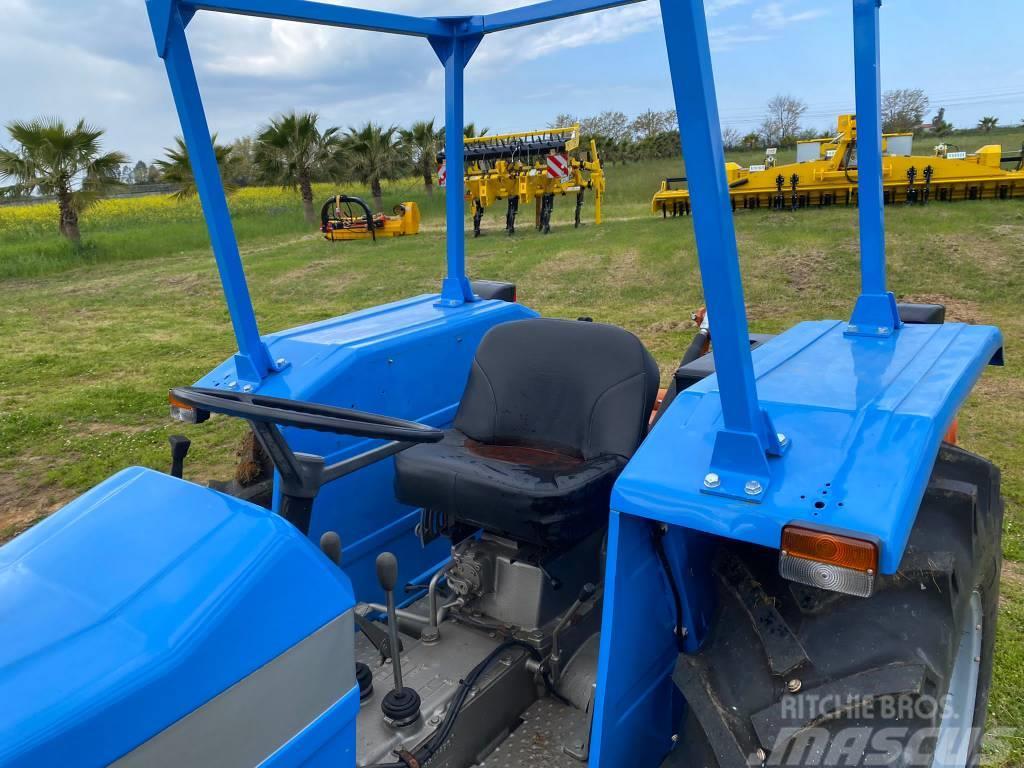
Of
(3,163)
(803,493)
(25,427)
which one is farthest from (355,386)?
(3,163)

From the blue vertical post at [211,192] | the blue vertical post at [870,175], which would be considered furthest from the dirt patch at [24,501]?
the blue vertical post at [870,175]

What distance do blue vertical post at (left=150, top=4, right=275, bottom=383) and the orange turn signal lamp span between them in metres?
1.40

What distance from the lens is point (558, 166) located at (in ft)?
45.3

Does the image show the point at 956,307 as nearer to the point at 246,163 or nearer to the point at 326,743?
the point at 326,743

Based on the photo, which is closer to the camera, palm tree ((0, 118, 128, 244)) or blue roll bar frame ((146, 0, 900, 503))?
blue roll bar frame ((146, 0, 900, 503))

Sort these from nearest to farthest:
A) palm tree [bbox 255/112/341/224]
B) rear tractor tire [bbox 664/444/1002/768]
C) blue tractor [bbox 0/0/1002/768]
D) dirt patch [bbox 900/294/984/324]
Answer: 1. blue tractor [bbox 0/0/1002/768]
2. rear tractor tire [bbox 664/444/1002/768]
3. dirt patch [bbox 900/294/984/324]
4. palm tree [bbox 255/112/341/224]

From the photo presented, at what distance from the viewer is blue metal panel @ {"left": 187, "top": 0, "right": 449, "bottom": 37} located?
183cm

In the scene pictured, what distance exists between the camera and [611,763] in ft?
5.14

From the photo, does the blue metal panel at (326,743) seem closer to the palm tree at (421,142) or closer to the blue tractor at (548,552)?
the blue tractor at (548,552)

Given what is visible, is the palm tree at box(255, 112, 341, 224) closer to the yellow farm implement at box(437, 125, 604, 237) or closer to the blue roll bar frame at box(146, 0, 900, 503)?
the yellow farm implement at box(437, 125, 604, 237)

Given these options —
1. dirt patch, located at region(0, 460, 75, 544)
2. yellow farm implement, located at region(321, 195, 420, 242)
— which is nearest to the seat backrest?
dirt patch, located at region(0, 460, 75, 544)

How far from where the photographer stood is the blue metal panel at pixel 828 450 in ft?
4.09

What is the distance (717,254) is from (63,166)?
16.4 meters

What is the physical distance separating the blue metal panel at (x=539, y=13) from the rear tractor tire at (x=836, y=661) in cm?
145
